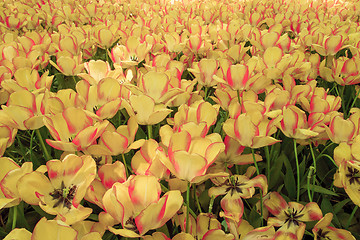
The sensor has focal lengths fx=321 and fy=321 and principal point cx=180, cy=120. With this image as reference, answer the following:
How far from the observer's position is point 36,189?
68cm

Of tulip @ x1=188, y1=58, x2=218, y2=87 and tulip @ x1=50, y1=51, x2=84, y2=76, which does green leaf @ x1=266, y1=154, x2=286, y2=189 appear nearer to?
tulip @ x1=188, y1=58, x2=218, y2=87

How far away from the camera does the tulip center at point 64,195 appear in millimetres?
708

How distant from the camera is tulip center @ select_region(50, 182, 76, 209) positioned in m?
0.71

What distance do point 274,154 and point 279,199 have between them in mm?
203

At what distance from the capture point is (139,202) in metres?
0.65

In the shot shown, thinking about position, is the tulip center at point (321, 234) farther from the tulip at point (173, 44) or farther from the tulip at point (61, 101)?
the tulip at point (173, 44)

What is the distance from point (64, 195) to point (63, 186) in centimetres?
3

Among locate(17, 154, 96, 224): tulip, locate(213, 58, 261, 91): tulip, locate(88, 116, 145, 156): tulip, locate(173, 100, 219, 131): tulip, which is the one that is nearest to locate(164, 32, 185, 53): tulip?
locate(213, 58, 261, 91): tulip

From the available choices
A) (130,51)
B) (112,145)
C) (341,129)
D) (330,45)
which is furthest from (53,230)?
(330,45)

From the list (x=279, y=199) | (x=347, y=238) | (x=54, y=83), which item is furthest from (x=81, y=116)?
(x=54, y=83)

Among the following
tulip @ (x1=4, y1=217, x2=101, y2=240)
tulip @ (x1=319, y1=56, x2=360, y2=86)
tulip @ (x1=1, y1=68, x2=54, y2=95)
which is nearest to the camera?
tulip @ (x1=4, y1=217, x2=101, y2=240)

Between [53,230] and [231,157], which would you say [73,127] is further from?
[231,157]

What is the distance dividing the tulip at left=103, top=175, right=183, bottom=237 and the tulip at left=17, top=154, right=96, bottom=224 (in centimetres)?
7

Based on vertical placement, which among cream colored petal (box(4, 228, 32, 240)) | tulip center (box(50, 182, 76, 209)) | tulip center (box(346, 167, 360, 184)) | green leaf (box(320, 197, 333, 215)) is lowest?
green leaf (box(320, 197, 333, 215))
